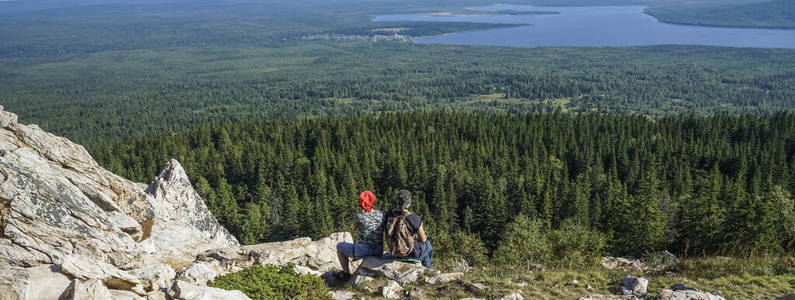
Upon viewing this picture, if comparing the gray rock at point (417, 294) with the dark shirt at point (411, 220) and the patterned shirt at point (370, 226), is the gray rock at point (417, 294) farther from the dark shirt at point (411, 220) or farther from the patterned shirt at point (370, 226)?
the patterned shirt at point (370, 226)

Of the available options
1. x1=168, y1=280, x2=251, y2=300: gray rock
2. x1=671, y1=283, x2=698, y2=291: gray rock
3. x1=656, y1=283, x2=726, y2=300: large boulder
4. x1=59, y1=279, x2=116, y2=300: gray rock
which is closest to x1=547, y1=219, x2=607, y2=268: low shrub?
x1=671, y1=283, x2=698, y2=291: gray rock

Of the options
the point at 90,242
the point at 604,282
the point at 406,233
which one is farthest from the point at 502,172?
the point at 90,242

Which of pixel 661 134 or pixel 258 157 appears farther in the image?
pixel 661 134

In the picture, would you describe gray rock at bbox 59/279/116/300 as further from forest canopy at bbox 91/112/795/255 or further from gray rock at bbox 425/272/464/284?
forest canopy at bbox 91/112/795/255

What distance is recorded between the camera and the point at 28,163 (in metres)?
21.0

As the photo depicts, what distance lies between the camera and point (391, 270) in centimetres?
1944

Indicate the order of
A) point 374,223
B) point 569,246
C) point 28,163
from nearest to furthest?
point 374,223 < point 28,163 < point 569,246

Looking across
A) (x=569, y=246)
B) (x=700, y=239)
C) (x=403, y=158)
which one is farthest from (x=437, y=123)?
(x=569, y=246)

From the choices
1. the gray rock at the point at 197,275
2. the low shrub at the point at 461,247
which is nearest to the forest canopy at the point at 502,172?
the low shrub at the point at 461,247

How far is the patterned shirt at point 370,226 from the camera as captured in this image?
62.0ft

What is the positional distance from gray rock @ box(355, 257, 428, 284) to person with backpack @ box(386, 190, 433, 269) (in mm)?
499

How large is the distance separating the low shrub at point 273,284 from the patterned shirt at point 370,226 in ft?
8.37

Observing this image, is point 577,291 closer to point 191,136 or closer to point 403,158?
point 403,158

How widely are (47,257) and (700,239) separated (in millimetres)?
46338
